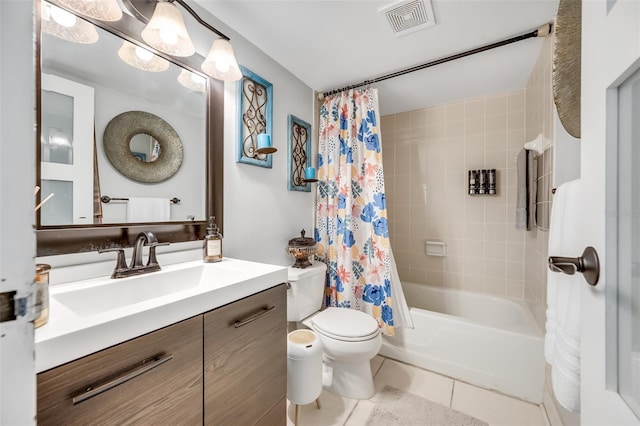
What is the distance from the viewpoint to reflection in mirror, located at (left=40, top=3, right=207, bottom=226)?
872 mm

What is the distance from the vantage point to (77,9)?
905 mm

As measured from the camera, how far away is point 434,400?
60.7 inches

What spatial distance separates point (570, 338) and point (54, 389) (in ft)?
3.98

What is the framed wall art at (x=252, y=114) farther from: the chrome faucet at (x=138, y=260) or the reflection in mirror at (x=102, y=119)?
the chrome faucet at (x=138, y=260)

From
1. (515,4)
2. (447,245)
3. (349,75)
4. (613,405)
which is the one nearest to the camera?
(613,405)

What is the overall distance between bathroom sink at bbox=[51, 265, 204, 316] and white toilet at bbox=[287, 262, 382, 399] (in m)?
0.63

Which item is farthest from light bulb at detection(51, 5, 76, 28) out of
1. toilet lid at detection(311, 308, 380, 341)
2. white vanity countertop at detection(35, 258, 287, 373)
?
toilet lid at detection(311, 308, 380, 341)

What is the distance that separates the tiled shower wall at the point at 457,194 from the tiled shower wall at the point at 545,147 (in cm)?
18

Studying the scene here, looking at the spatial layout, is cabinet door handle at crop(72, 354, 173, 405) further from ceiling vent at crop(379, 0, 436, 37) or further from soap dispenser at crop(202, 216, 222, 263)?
ceiling vent at crop(379, 0, 436, 37)

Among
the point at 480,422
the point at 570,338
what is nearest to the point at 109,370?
the point at 570,338

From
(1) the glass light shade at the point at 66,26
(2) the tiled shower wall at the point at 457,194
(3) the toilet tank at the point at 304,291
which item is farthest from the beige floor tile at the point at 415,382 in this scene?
(1) the glass light shade at the point at 66,26

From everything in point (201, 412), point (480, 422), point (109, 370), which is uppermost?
point (109, 370)

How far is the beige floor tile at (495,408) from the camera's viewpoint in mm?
1399

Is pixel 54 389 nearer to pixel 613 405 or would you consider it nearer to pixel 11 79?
pixel 11 79
